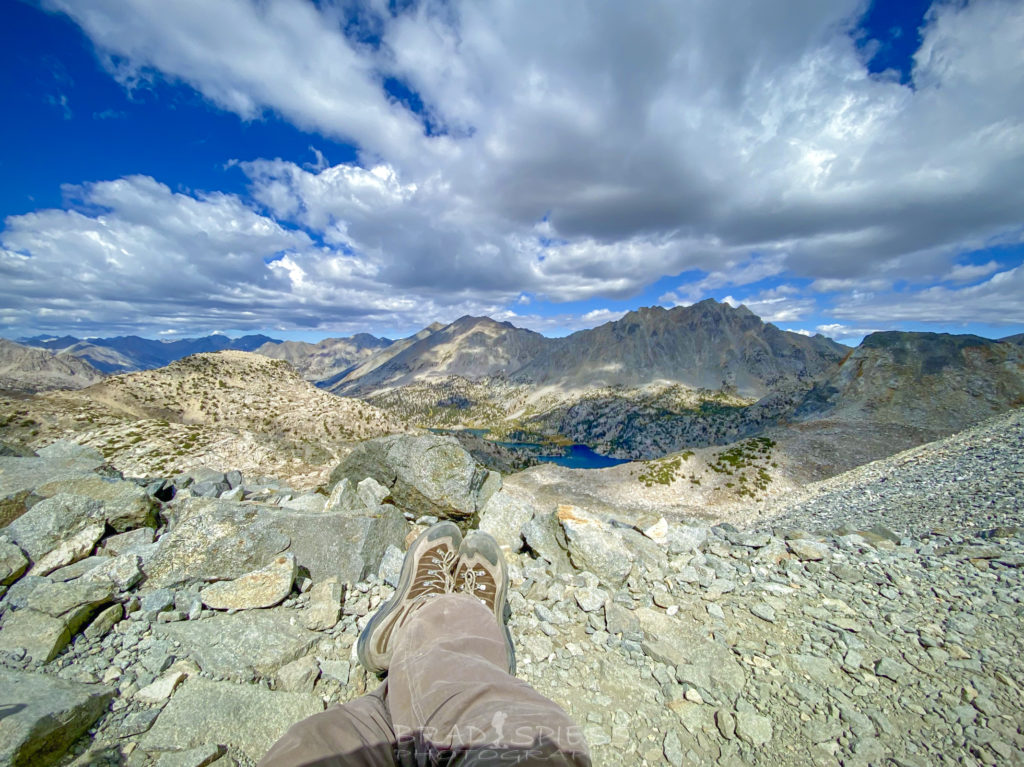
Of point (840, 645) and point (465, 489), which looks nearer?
point (840, 645)

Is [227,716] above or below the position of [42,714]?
below

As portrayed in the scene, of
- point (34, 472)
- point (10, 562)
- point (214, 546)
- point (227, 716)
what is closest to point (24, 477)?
point (34, 472)

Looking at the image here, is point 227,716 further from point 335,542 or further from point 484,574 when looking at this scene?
point 484,574

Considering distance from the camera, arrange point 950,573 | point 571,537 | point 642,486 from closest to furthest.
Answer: point 950,573 → point 571,537 → point 642,486

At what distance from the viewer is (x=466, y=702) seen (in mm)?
2969

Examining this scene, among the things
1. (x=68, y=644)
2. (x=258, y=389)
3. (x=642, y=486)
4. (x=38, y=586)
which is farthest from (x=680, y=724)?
(x=258, y=389)

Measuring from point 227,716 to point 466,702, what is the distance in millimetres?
2238

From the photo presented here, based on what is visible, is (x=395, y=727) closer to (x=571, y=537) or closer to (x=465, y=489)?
(x=571, y=537)

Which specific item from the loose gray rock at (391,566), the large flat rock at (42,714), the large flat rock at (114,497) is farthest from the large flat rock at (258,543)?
the large flat rock at (42,714)

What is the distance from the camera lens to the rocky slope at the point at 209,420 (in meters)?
23.7

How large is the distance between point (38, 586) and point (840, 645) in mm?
8872

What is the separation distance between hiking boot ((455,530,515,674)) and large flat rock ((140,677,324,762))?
202 cm

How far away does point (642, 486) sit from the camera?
41.6 m

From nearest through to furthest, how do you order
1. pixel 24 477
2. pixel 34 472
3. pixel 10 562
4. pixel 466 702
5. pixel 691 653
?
pixel 466 702 → pixel 691 653 → pixel 10 562 → pixel 24 477 → pixel 34 472
